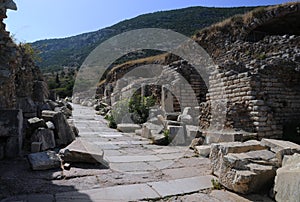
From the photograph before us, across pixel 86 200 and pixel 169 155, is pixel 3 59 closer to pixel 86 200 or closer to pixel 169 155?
pixel 86 200

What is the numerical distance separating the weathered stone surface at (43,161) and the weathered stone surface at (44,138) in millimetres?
716

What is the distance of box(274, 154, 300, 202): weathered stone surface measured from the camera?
263 cm

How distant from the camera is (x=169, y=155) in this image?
5.32m

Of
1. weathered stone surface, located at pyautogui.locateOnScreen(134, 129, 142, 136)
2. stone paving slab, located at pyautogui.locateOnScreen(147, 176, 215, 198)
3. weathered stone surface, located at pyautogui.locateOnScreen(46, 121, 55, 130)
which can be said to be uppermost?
weathered stone surface, located at pyautogui.locateOnScreen(46, 121, 55, 130)

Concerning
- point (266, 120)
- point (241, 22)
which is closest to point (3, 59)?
point (266, 120)

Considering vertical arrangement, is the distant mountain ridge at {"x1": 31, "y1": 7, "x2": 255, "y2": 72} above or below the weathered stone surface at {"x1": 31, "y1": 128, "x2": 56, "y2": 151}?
above

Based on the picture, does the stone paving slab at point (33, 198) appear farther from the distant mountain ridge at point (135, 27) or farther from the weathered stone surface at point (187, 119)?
the distant mountain ridge at point (135, 27)

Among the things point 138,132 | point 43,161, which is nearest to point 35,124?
Result: point 43,161

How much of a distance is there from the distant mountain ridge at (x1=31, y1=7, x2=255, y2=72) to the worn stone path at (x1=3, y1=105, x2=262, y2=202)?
28.9 m

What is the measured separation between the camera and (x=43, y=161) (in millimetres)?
4047

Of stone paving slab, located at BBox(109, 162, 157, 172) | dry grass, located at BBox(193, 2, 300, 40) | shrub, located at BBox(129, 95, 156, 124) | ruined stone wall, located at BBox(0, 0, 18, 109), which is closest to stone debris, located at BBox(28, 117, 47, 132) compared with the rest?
ruined stone wall, located at BBox(0, 0, 18, 109)

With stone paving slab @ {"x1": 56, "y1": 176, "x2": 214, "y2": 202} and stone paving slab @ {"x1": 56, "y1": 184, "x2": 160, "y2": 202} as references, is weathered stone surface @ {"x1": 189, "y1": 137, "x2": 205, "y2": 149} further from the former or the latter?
stone paving slab @ {"x1": 56, "y1": 184, "x2": 160, "y2": 202}

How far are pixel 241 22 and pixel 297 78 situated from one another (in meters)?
10.5

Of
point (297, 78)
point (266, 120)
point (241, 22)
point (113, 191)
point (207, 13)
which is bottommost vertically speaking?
point (113, 191)
